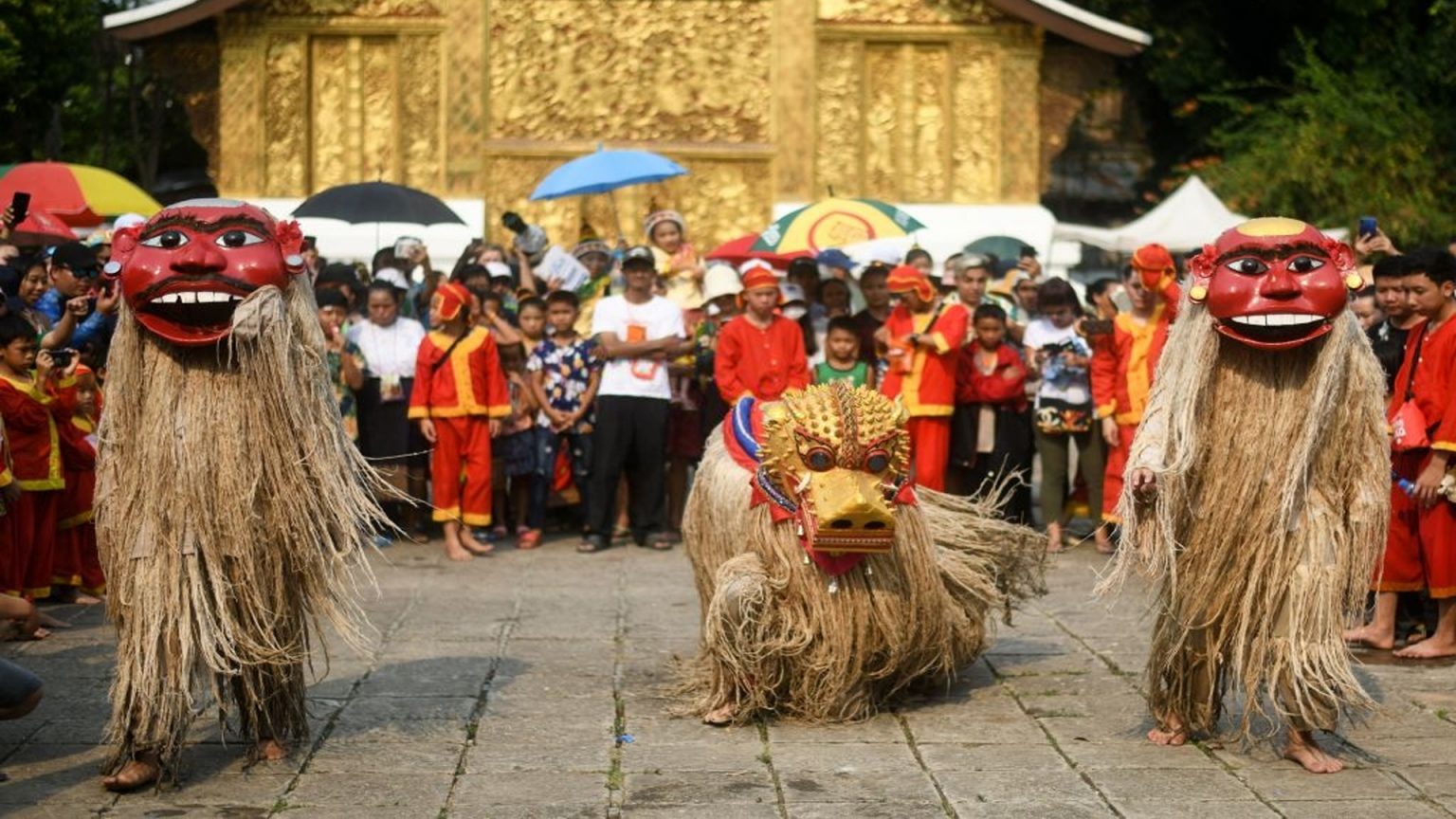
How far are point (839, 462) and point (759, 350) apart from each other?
3842 millimetres

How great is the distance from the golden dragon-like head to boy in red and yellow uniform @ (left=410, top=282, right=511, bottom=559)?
4468 mm

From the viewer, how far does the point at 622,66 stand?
1942 centimetres

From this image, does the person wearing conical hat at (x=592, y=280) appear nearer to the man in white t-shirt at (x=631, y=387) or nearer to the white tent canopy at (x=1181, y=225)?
the man in white t-shirt at (x=631, y=387)

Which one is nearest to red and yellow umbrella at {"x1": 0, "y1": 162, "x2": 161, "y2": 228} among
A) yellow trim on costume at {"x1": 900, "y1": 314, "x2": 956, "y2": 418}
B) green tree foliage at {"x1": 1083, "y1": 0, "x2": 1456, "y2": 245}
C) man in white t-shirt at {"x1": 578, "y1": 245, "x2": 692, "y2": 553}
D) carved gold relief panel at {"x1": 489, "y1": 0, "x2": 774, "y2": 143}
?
man in white t-shirt at {"x1": 578, "y1": 245, "x2": 692, "y2": 553}

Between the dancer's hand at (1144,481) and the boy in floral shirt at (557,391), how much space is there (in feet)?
19.3

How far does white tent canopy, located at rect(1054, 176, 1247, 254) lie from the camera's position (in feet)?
61.0

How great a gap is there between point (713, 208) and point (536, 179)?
173 centimetres

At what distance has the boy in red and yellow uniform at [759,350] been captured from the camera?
11.1 metres

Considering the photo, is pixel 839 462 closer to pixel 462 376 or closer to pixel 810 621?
pixel 810 621

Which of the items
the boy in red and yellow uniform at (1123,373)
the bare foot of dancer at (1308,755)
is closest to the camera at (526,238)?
the boy in red and yellow uniform at (1123,373)

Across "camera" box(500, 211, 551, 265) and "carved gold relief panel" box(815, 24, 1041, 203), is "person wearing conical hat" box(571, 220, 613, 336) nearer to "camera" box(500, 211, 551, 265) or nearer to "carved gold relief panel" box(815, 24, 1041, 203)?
"camera" box(500, 211, 551, 265)

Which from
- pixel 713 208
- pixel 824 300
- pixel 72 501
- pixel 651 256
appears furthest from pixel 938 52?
pixel 72 501

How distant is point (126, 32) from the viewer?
18.7 meters

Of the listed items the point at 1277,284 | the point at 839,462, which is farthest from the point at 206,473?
the point at 1277,284
